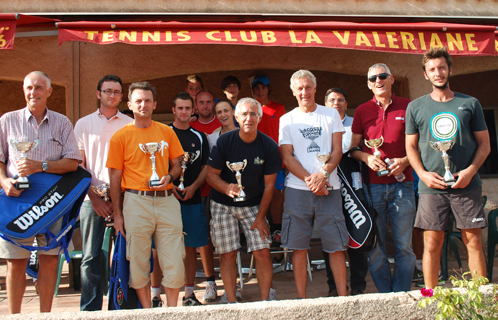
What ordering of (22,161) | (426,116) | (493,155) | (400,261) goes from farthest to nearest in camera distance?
(493,155)
(400,261)
(426,116)
(22,161)

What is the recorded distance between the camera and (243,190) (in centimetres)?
402

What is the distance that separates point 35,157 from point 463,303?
11.3 ft

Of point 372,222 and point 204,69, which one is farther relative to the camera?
point 204,69

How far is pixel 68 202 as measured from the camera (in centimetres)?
356

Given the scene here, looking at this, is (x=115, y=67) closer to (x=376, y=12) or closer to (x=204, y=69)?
(x=204, y=69)

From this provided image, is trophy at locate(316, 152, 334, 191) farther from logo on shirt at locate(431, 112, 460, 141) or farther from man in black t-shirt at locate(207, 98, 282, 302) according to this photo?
logo on shirt at locate(431, 112, 460, 141)

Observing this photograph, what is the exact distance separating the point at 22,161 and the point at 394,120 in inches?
133

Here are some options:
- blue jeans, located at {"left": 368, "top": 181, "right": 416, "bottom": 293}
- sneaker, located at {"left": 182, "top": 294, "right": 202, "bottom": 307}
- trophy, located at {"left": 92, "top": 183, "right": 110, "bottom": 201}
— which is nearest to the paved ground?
sneaker, located at {"left": 182, "top": 294, "right": 202, "bottom": 307}

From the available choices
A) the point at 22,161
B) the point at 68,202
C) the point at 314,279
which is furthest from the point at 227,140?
the point at 314,279

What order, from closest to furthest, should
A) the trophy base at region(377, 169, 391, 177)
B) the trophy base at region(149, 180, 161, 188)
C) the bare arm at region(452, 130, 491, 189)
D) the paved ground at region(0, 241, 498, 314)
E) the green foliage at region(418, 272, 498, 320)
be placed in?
1. the green foliage at region(418, 272, 498, 320)
2. the bare arm at region(452, 130, 491, 189)
3. the trophy base at region(149, 180, 161, 188)
4. the trophy base at region(377, 169, 391, 177)
5. the paved ground at region(0, 241, 498, 314)

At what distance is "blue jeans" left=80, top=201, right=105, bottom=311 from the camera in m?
3.76

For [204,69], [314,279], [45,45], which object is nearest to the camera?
[314,279]

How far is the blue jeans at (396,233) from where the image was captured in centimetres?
391

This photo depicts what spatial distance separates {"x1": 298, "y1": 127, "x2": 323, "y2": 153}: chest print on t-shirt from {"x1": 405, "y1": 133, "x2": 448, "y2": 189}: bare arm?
80cm
